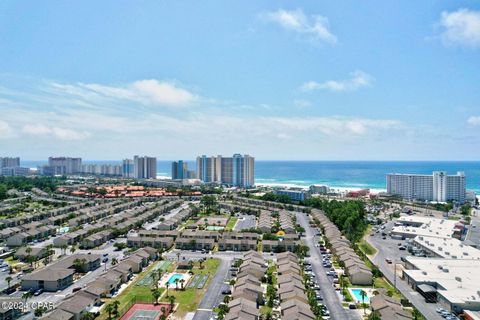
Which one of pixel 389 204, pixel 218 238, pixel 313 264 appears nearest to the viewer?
pixel 313 264

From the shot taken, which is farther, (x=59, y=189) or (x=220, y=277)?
(x=59, y=189)

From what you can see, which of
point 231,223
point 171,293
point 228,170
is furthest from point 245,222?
point 228,170

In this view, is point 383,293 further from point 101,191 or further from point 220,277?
point 101,191

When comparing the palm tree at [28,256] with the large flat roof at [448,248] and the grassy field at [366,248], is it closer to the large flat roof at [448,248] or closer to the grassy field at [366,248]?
the grassy field at [366,248]

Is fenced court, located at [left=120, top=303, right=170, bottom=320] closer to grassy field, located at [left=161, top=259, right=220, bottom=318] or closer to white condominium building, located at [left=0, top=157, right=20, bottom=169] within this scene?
grassy field, located at [left=161, top=259, right=220, bottom=318]

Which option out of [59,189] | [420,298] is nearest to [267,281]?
[420,298]

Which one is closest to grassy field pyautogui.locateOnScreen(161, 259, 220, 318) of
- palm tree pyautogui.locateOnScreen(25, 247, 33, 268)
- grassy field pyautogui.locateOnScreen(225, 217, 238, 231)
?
palm tree pyautogui.locateOnScreen(25, 247, 33, 268)
